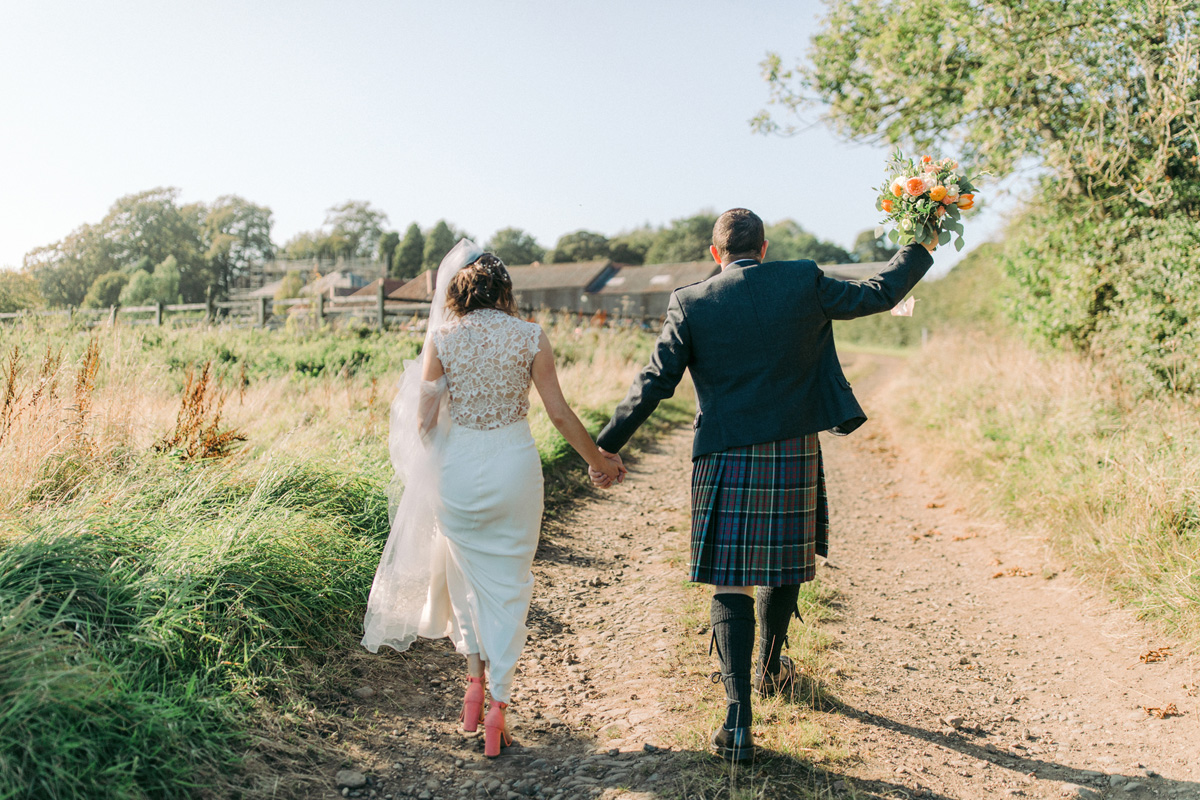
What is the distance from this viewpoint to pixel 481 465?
3.19m

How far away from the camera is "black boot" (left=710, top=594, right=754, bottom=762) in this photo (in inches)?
115

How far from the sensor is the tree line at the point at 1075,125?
753 centimetres

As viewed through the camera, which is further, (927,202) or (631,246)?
(631,246)

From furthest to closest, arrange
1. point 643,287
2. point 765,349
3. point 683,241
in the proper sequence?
point 683,241
point 643,287
point 765,349

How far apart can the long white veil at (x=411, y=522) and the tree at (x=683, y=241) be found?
219ft

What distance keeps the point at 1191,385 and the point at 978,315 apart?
19820mm

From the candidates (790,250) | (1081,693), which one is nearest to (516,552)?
(1081,693)

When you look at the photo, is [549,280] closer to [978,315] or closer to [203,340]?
[978,315]

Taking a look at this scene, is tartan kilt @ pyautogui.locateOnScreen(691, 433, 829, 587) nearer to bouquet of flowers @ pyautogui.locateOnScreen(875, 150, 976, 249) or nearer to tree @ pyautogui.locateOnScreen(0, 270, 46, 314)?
bouquet of flowers @ pyautogui.locateOnScreen(875, 150, 976, 249)

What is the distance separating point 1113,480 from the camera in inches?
215

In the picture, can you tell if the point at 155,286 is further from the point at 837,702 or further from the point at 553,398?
the point at 837,702

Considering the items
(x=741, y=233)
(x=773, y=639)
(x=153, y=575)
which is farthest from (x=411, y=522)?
(x=741, y=233)

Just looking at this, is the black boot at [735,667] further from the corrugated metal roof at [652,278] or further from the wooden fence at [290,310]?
the corrugated metal roof at [652,278]

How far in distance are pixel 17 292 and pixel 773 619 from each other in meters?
7.01
